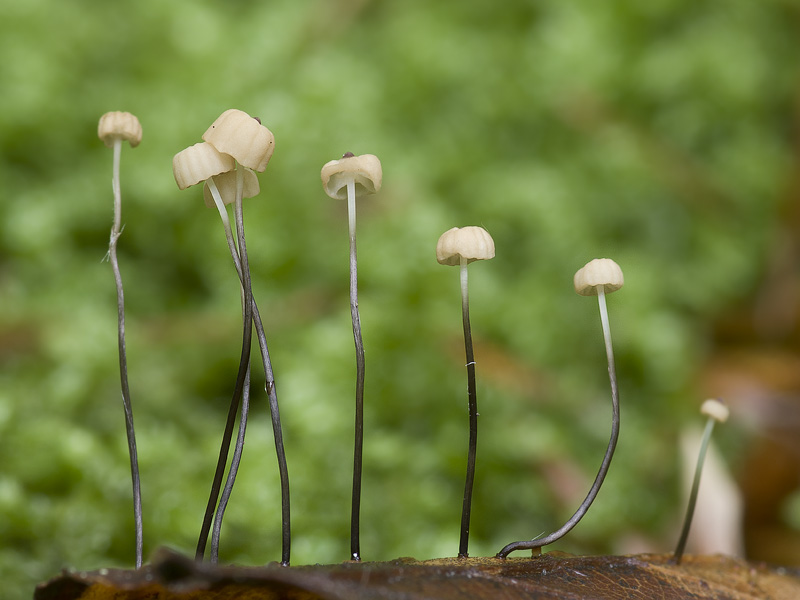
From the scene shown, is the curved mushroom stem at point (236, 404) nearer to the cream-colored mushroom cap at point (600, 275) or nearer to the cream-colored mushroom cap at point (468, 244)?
the cream-colored mushroom cap at point (468, 244)

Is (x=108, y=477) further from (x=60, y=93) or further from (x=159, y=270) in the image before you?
(x=60, y=93)

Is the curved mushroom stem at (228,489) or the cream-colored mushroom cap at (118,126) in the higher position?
the cream-colored mushroom cap at (118,126)

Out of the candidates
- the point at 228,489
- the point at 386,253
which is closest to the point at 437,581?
the point at 228,489

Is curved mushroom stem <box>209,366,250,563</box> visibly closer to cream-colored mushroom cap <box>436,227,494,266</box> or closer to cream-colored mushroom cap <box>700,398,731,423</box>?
cream-colored mushroom cap <box>436,227,494,266</box>

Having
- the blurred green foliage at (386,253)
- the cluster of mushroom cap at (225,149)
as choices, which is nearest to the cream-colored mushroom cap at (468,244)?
the cluster of mushroom cap at (225,149)

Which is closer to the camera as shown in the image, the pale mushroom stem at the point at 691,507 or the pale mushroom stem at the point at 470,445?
the pale mushroom stem at the point at 470,445

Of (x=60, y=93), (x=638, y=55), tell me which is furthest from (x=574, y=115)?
(x=60, y=93)

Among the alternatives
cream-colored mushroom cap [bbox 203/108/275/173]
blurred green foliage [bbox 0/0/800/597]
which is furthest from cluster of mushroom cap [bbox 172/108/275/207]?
blurred green foliage [bbox 0/0/800/597]

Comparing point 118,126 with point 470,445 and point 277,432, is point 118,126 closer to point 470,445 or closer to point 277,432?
point 277,432
